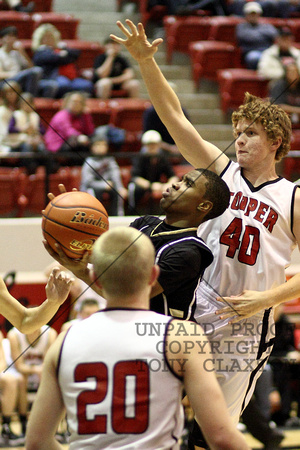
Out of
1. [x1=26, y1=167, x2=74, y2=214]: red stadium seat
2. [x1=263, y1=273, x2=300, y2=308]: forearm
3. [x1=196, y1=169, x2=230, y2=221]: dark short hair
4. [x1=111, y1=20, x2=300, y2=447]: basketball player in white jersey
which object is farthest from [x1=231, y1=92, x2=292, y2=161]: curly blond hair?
[x1=26, y1=167, x2=74, y2=214]: red stadium seat

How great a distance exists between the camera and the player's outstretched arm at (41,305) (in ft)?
9.40

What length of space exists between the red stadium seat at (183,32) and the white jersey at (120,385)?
8074mm

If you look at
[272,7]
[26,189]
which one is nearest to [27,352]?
[26,189]

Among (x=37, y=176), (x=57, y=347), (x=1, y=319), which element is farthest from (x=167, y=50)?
(x=57, y=347)

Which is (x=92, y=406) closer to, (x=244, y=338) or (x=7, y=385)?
(x=244, y=338)

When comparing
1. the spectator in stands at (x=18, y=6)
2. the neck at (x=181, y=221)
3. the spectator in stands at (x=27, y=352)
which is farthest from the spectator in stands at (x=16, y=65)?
the neck at (x=181, y=221)

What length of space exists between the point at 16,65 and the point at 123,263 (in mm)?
6518

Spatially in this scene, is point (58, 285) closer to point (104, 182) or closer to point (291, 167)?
point (104, 182)

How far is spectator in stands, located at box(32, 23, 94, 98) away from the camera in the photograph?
796 centimetres

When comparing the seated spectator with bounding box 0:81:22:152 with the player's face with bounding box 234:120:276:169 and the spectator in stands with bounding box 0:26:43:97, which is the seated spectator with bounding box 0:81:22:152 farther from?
the player's face with bounding box 234:120:276:169

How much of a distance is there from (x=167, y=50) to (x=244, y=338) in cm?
717

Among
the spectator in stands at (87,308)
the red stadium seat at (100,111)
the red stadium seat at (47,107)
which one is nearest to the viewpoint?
the spectator in stands at (87,308)

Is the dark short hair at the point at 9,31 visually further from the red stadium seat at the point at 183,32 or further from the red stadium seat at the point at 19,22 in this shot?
the red stadium seat at the point at 183,32

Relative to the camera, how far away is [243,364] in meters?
3.22
